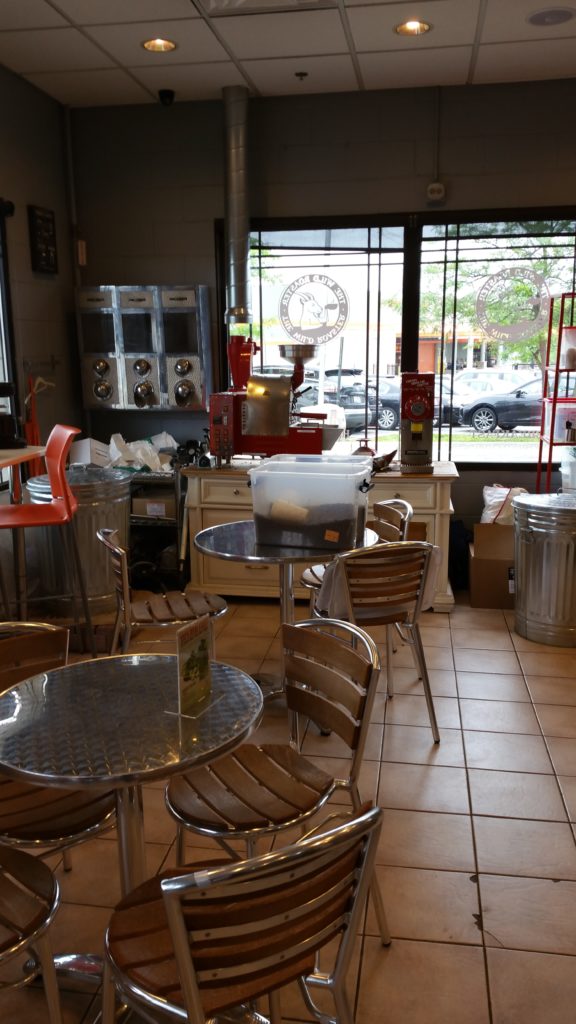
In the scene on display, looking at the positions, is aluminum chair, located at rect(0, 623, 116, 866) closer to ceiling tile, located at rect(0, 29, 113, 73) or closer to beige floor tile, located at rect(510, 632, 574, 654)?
beige floor tile, located at rect(510, 632, 574, 654)

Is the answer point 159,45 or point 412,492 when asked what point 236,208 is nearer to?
point 159,45

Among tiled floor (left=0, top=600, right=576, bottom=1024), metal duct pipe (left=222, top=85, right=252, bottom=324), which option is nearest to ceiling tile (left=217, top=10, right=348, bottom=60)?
metal duct pipe (left=222, top=85, right=252, bottom=324)

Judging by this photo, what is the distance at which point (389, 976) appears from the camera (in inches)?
76.0

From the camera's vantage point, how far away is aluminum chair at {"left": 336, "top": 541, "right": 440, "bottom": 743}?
2820mm

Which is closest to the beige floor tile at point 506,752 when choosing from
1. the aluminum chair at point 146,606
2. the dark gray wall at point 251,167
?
the aluminum chair at point 146,606

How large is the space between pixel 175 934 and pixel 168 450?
4.21m

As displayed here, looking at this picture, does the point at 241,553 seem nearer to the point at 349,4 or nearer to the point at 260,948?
the point at 260,948

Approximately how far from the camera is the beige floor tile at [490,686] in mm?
3447

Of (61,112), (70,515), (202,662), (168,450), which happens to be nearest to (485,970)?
(202,662)

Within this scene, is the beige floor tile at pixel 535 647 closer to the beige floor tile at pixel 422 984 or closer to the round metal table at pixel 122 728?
the beige floor tile at pixel 422 984

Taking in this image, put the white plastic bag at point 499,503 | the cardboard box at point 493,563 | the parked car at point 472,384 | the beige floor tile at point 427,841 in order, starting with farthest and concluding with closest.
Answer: the parked car at point 472,384 → the white plastic bag at point 499,503 → the cardboard box at point 493,563 → the beige floor tile at point 427,841

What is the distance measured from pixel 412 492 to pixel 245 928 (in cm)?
346

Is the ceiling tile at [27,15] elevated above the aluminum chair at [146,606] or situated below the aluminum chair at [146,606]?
above

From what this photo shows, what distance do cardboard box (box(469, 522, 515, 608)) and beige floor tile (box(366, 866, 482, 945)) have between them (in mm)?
2410
